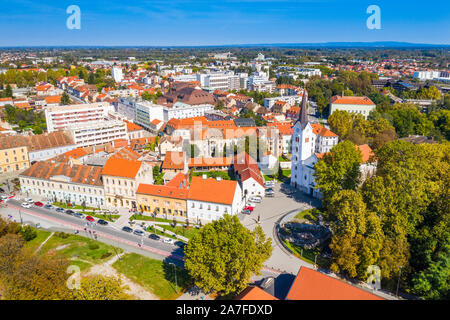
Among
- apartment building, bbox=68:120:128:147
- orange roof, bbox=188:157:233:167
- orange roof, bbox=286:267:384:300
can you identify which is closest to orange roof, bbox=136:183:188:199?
orange roof, bbox=188:157:233:167

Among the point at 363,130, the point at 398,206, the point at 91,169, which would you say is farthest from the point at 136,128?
the point at 398,206

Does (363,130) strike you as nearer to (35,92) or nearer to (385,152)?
(385,152)

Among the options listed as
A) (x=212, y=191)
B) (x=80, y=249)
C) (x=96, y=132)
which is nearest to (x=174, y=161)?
(x=212, y=191)

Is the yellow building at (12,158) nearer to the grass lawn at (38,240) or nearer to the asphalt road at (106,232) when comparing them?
the asphalt road at (106,232)

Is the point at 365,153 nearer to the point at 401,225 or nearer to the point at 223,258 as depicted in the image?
the point at 401,225

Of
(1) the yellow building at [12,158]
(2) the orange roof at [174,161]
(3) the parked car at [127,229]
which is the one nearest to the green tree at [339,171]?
(2) the orange roof at [174,161]
